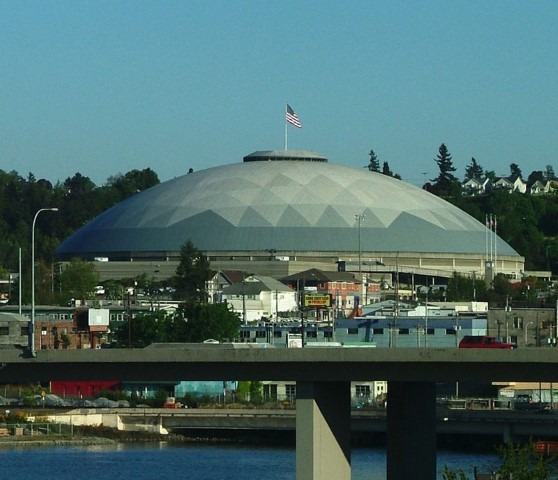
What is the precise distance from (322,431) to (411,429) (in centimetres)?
286

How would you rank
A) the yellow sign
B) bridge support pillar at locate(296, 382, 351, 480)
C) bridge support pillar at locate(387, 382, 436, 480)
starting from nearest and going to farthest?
bridge support pillar at locate(296, 382, 351, 480) < bridge support pillar at locate(387, 382, 436, 480) < the yellow sign

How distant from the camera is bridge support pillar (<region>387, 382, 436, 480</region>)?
44.7 metres

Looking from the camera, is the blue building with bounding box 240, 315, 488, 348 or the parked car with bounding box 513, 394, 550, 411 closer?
the parked car with bounding box 513, 394, 550, 411

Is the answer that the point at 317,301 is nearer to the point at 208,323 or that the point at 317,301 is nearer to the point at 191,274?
the point at 208,323

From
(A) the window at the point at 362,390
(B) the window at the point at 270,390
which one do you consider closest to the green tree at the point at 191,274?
(B) the window at the point at 270,390

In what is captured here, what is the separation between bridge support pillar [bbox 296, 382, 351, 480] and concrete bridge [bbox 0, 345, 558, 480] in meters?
0.02

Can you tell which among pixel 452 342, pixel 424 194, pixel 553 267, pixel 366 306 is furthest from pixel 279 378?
pixel 553 267

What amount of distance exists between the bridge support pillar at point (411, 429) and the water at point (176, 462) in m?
11.7

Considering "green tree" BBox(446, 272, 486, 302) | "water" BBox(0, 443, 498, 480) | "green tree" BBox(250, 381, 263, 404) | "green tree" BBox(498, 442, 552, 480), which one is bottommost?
"water" BBox(0, 443, 498, 480)

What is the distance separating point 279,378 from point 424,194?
11461 cm

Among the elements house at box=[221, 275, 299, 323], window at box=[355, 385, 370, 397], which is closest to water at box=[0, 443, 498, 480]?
window at box=[355, 385, 370, 397]

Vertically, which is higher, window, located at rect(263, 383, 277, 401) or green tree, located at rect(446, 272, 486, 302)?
green tree, located at rect(446, 272, 486, 302)

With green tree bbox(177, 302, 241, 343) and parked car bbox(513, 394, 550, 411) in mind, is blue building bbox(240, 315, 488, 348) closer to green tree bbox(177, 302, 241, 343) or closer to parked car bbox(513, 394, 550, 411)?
green tree bbox(177, 302, 241, 343)

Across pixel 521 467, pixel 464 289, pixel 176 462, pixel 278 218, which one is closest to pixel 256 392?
pixel 176 462
